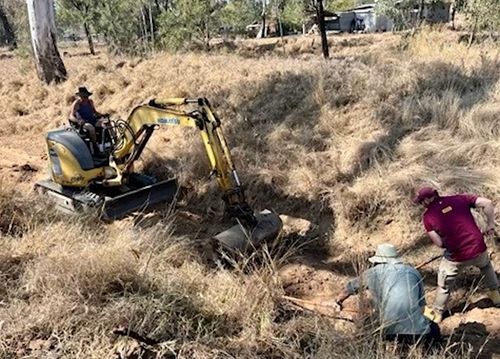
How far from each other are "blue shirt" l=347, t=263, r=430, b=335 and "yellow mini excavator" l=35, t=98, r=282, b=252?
208cm

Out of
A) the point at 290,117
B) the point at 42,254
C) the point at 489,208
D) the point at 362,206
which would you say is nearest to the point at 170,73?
the point at 290,117

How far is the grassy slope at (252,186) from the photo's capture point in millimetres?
4102

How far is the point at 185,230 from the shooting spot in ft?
25.4

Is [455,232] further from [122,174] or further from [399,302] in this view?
[122,174]

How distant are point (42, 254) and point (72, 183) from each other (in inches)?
108

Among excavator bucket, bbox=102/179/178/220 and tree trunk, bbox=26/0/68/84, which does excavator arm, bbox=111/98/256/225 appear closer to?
excavator bucket, bbox=102/179/178/220

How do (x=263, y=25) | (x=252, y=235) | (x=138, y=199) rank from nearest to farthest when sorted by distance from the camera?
(x=252, y=235) < (x=138, y=199) < (x=263, y=25)

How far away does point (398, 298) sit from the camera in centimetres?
432

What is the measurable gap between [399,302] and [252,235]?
90.3 inches

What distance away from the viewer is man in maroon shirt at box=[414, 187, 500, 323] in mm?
5082

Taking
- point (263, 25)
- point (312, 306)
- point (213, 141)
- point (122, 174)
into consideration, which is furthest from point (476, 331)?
point (263, 25)

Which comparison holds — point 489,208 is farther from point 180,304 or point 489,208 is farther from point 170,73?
point 170,73

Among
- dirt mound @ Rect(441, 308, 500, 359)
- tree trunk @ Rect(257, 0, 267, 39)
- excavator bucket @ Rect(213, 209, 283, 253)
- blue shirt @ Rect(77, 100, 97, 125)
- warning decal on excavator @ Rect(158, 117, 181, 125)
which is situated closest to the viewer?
dirt mound @ Rect(441, 308, 500, 359)

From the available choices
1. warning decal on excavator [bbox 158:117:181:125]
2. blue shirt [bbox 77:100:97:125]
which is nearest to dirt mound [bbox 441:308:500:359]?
warning decal on excavator [bbox 158:117:181:125]
